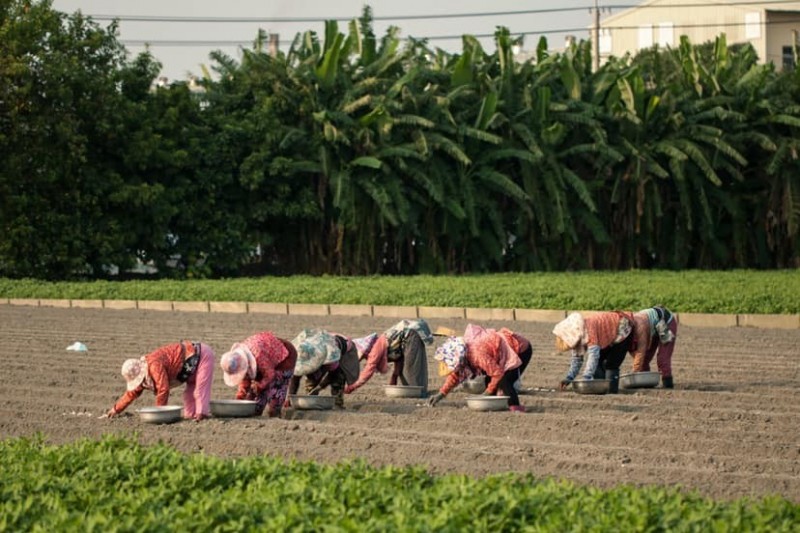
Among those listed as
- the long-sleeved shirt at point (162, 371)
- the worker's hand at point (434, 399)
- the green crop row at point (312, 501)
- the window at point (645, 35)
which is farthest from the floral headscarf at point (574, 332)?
the window at point (645, 35)

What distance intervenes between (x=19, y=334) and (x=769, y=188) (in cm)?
1931

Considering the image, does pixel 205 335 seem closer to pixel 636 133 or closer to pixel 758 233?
pixel 636 133

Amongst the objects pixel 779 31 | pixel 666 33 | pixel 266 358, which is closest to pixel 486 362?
pixel 266 358

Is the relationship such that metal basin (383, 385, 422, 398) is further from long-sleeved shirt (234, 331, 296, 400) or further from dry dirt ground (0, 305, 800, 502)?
long-sleeved shirt (234, 331, 296, 400)

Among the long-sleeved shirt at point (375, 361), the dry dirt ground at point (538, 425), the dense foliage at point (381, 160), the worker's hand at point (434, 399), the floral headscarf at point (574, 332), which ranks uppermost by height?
the dense foliage at point (381, 160)

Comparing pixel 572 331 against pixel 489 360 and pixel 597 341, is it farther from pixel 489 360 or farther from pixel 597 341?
pixel 489 360

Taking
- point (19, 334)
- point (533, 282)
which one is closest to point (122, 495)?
point (19, 334)

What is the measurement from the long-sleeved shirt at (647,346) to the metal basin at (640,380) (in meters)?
0.13

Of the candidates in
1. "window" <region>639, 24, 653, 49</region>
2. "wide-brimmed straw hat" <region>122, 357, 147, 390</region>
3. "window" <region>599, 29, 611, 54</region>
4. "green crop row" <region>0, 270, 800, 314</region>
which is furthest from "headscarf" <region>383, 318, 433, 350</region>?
"window" <region>599, 29, 611, 54</region>

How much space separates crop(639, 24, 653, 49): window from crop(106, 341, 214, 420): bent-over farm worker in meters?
51.4

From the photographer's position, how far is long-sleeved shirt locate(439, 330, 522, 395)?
1164cm

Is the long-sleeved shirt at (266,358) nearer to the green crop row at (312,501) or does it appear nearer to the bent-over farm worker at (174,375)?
the bent-over farm worker at (174,375)

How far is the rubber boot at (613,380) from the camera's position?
501 inches

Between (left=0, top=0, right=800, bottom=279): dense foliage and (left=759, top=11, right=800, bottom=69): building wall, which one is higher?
(left=759, top=11, right=800, bottom=69): building wall
